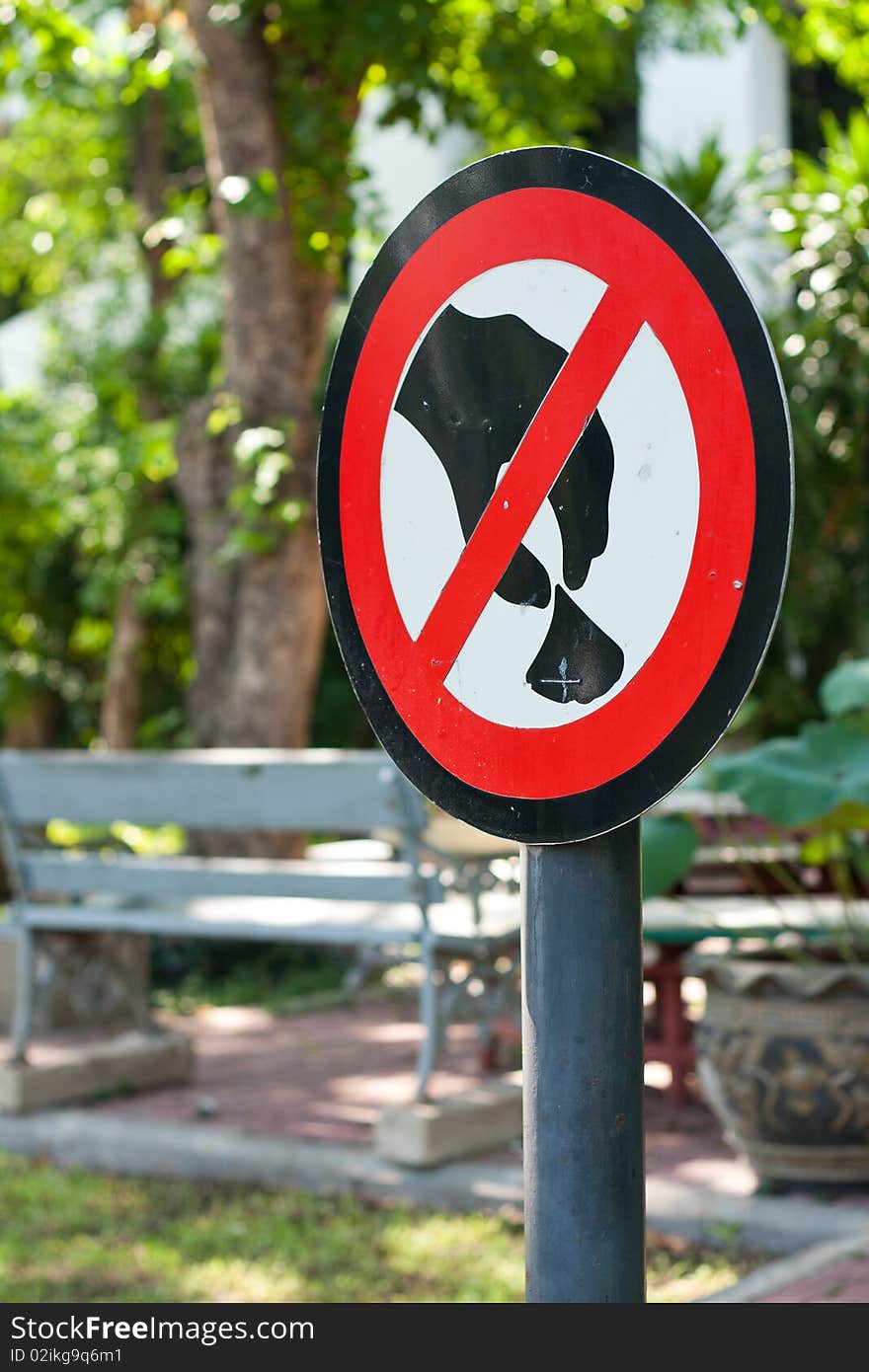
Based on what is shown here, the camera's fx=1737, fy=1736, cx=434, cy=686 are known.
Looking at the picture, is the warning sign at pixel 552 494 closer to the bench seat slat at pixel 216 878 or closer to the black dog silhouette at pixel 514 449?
the black dog silhouette at pixel 514 449

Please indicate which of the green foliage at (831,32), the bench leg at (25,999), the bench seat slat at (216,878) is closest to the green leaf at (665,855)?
the bench seat slat at (216,878)

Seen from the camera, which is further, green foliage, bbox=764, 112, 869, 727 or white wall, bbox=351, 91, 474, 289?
white wall, bbox=351, 91, 474, 289

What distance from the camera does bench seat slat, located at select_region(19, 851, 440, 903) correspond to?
5055mm

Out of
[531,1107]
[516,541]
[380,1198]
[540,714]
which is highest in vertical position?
[516,541]

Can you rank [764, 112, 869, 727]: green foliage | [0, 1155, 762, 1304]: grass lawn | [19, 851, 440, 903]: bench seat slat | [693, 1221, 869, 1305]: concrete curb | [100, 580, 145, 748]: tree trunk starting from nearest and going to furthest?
[693, 1221, 869, 1305]: concrete curb
[0, 1155, 762, 1304]: grass lawn
[19, 851, 440, 903]: bench seat slat
[764, 112, 869, 727]: green foliage
[100, 580, 145, 748]: tree trunk

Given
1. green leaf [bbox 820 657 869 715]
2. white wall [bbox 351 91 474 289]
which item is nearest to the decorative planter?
green leaf [bbox 820 657 869 715]

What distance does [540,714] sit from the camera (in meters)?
1.64

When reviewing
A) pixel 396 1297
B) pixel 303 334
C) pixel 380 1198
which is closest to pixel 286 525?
pixel 303 334

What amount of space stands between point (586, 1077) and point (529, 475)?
0.57m

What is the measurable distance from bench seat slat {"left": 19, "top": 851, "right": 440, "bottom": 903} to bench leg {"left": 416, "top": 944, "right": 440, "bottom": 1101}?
192mm

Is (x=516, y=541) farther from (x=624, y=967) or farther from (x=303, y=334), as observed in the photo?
(x=303, y=334)

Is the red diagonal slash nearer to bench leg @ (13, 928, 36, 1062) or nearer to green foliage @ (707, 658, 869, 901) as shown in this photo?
green foliage @ (707, 658, 869, 901)

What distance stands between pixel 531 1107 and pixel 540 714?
1.22 feet

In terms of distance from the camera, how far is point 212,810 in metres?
5.43
